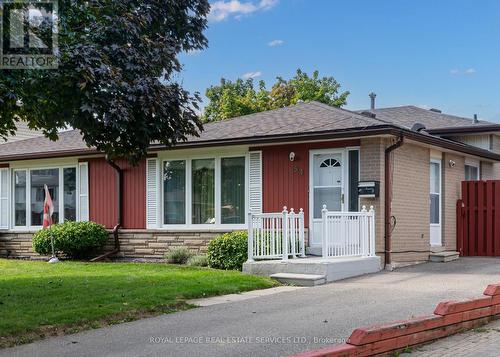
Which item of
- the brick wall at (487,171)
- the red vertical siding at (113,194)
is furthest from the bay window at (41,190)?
the brick wall at (487,171)

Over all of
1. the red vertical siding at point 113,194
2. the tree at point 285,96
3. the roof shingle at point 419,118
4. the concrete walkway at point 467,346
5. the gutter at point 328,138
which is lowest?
the concrete walkway at point 467,346

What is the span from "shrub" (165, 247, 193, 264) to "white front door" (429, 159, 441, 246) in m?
6.17

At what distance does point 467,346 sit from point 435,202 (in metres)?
9.11

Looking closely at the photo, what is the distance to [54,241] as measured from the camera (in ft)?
52.8

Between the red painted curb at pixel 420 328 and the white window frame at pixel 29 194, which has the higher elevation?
the white window frame at pixel 29 194

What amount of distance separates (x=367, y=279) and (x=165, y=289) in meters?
4.07

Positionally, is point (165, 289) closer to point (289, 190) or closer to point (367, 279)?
point (367, 279)

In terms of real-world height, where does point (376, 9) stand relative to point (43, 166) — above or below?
above

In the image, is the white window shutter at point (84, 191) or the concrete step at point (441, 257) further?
the white window shutter at point (84, 191)

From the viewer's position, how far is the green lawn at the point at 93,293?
760 centimetres

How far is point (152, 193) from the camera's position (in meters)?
16.1

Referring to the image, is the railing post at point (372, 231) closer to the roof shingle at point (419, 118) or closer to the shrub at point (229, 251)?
the shrub at point (229, 251)

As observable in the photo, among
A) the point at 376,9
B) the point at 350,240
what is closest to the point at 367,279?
the point at 350,240

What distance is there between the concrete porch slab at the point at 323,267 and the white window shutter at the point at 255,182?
7.72ft
